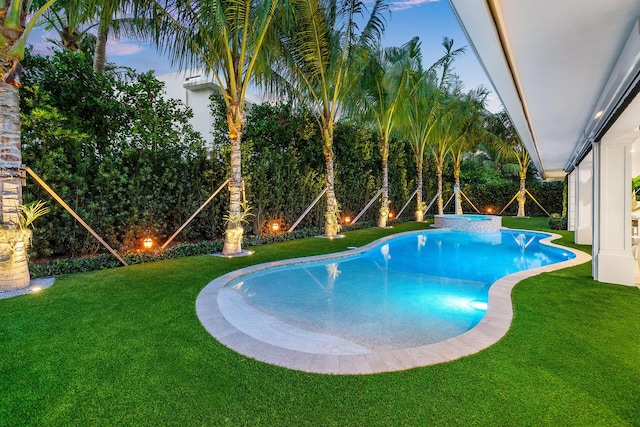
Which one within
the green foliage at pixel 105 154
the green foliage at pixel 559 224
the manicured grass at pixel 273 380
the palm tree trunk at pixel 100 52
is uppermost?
the palm tree trunk at pixel 100 52

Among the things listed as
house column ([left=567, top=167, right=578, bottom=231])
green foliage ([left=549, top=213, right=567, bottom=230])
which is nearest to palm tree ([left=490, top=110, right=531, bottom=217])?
green foliage ([left=549, top=213, right=567, bottom=230])

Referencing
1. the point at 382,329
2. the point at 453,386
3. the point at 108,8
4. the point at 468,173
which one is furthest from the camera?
the point at 468,173

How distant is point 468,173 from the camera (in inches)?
977

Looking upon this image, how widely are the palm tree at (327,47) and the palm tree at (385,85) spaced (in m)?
1.21

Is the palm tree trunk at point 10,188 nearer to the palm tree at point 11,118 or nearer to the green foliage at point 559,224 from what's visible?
the palm tree at point 11,118

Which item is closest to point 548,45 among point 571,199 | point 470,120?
point 571,199

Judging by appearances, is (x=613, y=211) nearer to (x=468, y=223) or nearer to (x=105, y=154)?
(x=468, y=223)

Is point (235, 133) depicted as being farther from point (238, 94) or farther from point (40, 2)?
point (40, 2)

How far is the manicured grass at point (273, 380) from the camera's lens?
2.23m

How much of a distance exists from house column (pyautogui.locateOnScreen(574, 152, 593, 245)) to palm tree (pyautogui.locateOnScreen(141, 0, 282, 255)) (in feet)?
33.9

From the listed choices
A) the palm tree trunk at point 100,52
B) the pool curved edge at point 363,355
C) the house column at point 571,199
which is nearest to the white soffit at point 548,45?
the pool curved edge at point 363,355

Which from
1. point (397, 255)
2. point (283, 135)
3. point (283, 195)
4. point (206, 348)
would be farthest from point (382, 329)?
point (283, 135)

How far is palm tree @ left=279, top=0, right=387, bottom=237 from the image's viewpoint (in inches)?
377

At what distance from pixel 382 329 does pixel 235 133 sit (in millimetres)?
6179
